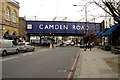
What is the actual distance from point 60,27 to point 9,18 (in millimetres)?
18043

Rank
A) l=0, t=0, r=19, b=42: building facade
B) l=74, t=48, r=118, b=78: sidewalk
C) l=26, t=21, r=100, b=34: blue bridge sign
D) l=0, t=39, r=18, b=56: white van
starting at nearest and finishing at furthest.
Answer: l=74, t=48, r=118, b=78: sidewalk < l=0, t=39, r=18, b=56: white van < l=0, t=0, r=19, b=42: building facade < l=26, t=21, r=100, b=34: blue bridge sign

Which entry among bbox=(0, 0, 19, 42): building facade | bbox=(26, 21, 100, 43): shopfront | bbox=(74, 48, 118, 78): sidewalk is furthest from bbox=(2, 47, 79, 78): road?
bbox=(26, 21, 100, 43): shopfront

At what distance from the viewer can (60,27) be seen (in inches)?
1868

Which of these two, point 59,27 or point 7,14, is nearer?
point 7,14

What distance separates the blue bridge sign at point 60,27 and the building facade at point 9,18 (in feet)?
32.3

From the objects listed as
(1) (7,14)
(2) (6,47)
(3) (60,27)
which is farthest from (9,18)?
(3) (60,27)

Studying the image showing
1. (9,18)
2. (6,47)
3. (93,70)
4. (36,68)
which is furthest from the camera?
(9,18)

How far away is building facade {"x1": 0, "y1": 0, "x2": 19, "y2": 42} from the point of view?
96.6ft

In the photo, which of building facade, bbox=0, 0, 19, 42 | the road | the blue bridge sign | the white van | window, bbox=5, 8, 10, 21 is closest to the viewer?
the road

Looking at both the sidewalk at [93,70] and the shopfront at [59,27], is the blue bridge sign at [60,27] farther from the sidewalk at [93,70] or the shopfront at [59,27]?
the sidewalk at [93,70]

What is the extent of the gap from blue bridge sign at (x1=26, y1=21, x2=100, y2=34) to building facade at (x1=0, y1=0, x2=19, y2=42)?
9.83m

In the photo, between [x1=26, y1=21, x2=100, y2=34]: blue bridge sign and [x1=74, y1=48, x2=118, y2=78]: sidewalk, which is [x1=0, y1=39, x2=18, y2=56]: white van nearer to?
[x1=74, y1=48, x2=118, y2=78]: sidewalk

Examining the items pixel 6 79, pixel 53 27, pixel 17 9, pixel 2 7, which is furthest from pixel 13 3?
pixel 6 79

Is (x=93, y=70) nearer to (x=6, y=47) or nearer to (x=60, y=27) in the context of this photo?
(x=6, y=47)
